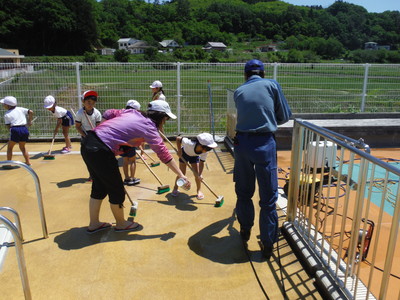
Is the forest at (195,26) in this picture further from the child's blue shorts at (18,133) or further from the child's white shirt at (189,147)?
the child's white shirt at (189,147)

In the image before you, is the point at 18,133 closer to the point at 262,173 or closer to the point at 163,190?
the point at 163,190

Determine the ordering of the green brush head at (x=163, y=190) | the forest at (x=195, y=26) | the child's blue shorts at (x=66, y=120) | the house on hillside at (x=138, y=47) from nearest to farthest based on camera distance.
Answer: the green brush head at (x=163, y=190), the child's blue shorts at (x=66, y=120), the forest at (x=195, y=26), the house on hillside at (x=138, y=47)

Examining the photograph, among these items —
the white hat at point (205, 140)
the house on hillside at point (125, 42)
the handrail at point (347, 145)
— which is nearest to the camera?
the handrail at point (347, 145)

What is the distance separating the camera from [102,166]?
363 centimetres

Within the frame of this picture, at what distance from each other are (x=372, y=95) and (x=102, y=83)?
7035 mm

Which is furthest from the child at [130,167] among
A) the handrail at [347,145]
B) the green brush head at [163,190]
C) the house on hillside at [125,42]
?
the house on hillside at [125,42]

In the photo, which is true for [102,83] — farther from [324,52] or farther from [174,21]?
[174,21]

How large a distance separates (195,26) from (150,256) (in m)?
130

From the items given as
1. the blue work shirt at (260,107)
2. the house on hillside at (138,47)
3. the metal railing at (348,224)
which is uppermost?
the house on hillside at (138,47)

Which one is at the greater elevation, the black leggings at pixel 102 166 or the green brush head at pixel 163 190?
the black leggings at pixel 102 166

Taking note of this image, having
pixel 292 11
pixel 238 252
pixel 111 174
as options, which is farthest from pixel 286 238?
pixel 292 11

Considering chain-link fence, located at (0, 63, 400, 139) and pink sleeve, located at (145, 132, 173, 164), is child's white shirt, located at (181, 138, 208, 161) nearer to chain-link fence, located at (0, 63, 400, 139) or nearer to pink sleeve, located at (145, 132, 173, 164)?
pink sleeve, located at (145, 132, 173, 164)

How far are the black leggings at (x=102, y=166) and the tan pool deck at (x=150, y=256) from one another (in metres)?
0.57

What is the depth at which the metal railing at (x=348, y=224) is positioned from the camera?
7.91 feet
